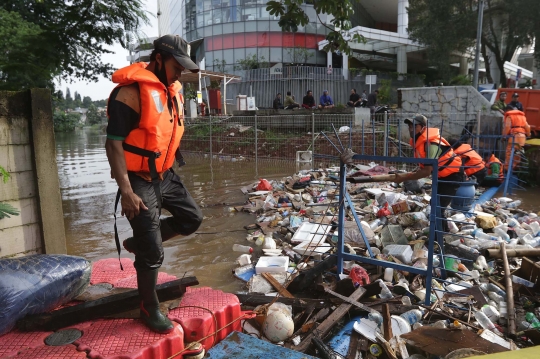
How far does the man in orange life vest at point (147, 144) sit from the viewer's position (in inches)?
94.0

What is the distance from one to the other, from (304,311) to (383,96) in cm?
2205

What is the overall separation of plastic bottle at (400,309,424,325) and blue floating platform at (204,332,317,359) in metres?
1.06

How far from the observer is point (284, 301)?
3.41 m

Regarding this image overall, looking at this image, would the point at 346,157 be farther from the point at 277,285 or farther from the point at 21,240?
the point at 21,240

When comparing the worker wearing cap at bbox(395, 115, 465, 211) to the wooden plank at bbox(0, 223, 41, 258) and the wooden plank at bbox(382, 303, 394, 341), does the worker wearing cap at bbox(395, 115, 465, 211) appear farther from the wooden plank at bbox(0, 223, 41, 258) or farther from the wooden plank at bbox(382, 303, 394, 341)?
the wooden plank at bbox(0, 223, 41, 258)

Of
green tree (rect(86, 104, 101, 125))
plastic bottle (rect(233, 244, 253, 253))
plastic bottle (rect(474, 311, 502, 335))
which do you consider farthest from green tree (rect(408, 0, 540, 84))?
green tree (rect(86, 104, 101, 125))

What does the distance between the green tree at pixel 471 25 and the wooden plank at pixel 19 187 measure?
22.5 meters

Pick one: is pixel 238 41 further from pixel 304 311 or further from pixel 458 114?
pixel 304 311

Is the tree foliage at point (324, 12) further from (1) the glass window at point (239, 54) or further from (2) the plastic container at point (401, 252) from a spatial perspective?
(1) the glass window at point (239, 54)

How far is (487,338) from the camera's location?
289 cm

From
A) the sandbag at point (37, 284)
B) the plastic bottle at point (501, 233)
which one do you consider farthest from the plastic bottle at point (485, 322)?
the sandbag at point (37, 284)

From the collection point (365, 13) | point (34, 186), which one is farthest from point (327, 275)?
point (365, 13)

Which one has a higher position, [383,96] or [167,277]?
[383,96]

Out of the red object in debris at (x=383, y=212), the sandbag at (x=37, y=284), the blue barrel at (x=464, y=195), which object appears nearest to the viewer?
the sandbag at (x=37, y=284)
